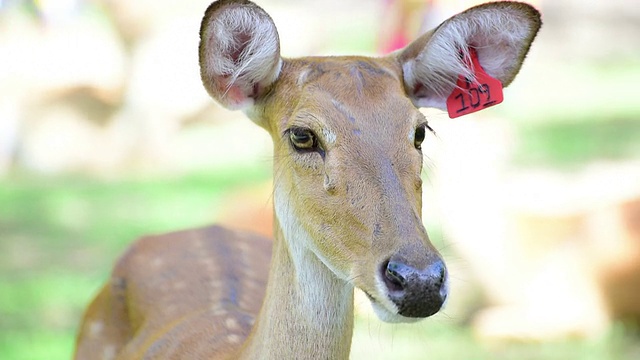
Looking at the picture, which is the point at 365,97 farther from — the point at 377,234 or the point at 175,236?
the point at 175,236

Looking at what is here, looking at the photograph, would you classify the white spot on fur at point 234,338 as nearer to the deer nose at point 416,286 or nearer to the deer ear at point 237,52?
the deer ear at point 237,52

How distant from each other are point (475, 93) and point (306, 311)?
3.01ft

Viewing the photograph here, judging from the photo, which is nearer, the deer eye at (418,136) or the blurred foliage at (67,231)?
the deer eye at (418,136)

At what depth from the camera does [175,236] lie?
15.2 ft

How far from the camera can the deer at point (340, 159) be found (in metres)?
2.82

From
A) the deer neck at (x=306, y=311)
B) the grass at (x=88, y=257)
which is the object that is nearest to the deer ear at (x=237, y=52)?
the deer neck at (x=306, y=311)

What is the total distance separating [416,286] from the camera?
2.65 meters

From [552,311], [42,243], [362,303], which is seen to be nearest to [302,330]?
[362,303]

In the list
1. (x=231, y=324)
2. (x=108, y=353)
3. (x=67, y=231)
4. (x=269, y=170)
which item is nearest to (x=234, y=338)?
(x=231, y=324)

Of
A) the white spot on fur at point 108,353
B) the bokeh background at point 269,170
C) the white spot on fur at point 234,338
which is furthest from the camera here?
the bokeh background at point 269,170

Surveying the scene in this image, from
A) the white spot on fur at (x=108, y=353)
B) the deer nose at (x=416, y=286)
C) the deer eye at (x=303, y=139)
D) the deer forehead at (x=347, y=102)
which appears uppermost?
the deer forehead at (x=347, y=102)

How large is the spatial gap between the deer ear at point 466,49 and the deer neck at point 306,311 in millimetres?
659

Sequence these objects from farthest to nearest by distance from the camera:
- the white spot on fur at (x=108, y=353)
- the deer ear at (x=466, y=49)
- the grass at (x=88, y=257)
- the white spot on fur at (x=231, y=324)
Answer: the grass at (x=88, y=257) → the white spot on fur at (x=108, y=353) → the white spot on fur at (x=231, y=324) → the deer ear at (x=466, y=49)

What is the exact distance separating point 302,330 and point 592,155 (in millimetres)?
7905
